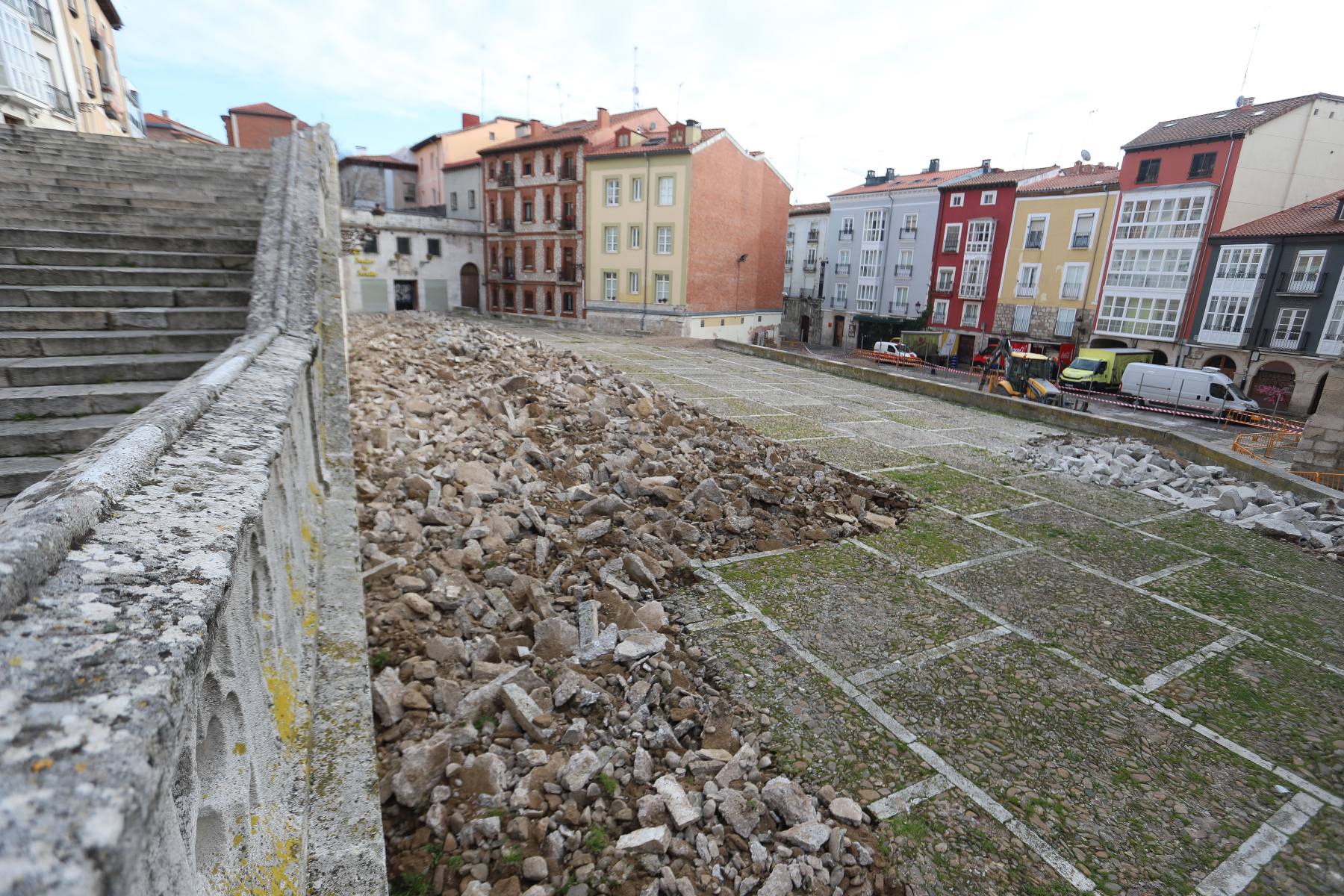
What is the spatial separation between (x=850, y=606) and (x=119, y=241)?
838cm

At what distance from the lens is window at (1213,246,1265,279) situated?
3027cm

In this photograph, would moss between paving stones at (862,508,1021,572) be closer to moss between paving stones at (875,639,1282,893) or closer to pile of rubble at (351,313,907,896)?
pile of rubble at (351,313,907,896)

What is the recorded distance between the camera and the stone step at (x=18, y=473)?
3.89m

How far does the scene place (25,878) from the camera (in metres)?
0.78

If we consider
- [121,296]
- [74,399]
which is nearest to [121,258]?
[121,296]

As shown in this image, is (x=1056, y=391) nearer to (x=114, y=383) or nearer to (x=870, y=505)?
(x=870, y=505)

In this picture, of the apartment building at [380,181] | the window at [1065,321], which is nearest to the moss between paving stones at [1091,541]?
the window at [1065,321]

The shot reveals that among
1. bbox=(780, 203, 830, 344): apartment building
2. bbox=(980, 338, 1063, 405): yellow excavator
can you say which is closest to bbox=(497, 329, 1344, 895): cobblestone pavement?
bbox=(980, 338, 1063, 405): yellow excavator

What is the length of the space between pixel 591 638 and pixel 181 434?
327cm

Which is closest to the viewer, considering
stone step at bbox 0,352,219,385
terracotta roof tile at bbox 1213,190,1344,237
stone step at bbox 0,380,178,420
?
stone step at bbox 0,380,178,420

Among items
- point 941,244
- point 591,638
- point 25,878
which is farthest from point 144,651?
point 941,244

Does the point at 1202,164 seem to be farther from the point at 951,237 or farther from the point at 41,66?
the point at 41,66

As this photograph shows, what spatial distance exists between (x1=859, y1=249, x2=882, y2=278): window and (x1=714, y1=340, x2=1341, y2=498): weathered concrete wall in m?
29.2

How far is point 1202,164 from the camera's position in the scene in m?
31.6
